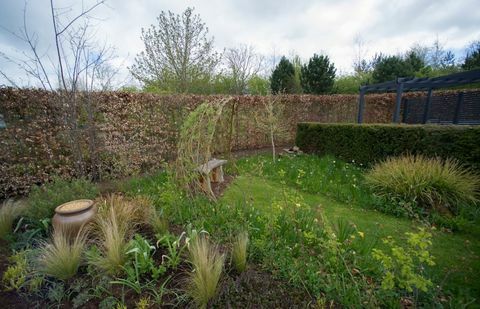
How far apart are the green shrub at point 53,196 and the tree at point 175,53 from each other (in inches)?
417

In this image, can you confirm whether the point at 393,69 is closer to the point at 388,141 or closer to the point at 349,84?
the point at 349,84

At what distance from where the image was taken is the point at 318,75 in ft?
53.4

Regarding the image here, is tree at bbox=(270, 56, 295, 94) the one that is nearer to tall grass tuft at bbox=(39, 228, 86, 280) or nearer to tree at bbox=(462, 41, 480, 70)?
tree at bbox=(462, 41, 480, 70)

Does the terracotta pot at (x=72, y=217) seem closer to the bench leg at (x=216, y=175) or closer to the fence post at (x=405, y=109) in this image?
the bench leg at (x=216, y=175)

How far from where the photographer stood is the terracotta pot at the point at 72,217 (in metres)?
2.56

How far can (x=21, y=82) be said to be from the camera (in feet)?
14.2

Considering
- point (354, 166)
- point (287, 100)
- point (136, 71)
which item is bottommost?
point (354, 166)

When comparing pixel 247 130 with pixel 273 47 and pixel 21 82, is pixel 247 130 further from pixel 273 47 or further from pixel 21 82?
pixel 273 47

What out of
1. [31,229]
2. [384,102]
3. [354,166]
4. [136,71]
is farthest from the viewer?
[136,71]

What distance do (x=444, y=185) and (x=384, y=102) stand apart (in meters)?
9.90

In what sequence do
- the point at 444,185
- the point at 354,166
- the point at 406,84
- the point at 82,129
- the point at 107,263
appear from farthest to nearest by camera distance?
the point at 406,84
the point at 354,166
the point at 82,129
the point at 444,185
the point at 107,263

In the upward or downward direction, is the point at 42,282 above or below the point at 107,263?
below

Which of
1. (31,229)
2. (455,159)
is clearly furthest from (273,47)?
Answer: (31,229)

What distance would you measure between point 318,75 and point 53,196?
16.8 m
